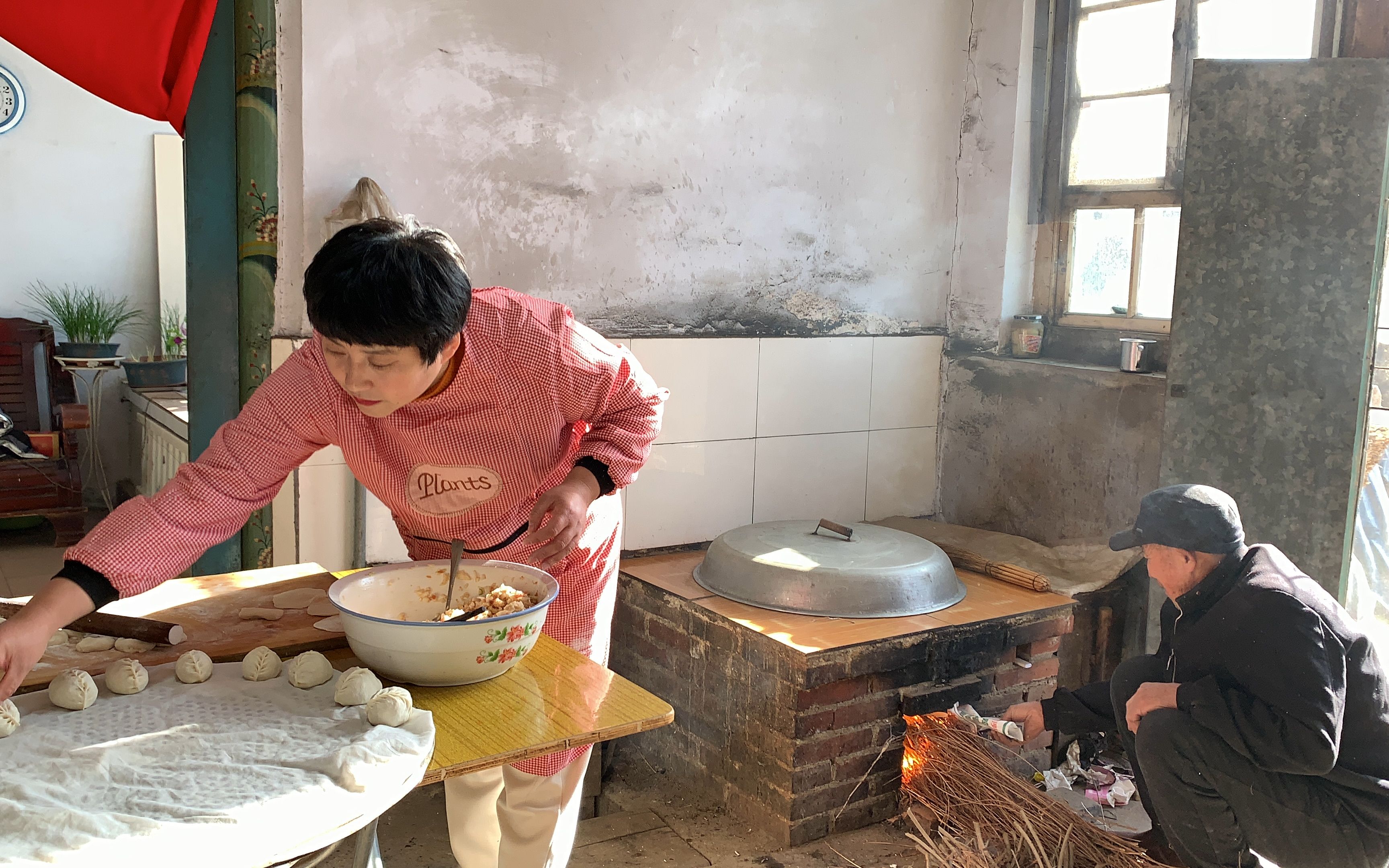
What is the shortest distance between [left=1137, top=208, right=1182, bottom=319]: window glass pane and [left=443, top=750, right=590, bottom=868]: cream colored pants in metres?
2.37

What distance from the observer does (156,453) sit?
185 inches

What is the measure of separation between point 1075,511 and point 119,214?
5.16 m

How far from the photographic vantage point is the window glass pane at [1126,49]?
3338mm

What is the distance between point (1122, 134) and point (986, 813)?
2192 millimetres

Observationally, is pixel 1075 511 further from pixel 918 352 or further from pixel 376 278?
pixel 376 278

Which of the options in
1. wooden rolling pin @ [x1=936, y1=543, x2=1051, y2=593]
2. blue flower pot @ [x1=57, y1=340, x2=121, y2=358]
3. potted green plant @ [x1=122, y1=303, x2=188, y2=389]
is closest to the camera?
wooden rolling pin @ [x1=936, y1=543, x2=1051, y2=593]

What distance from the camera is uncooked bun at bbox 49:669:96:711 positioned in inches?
53.3

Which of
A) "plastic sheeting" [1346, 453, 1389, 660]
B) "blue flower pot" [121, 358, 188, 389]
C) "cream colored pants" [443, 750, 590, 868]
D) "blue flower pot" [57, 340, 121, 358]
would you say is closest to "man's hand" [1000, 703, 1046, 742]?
"plastic sheeting" [1346, 453, 1389, 660]

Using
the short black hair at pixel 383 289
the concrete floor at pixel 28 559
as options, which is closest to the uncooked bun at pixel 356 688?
the short black hair at pixel 383 289

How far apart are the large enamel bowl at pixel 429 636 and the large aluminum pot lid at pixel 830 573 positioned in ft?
4.25

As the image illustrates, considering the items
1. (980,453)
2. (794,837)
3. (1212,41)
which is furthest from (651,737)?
(1212,41)

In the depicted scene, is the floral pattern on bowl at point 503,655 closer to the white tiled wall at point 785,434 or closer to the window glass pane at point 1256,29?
the white tiled wall at point 785,434

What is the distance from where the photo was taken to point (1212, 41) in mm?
3209

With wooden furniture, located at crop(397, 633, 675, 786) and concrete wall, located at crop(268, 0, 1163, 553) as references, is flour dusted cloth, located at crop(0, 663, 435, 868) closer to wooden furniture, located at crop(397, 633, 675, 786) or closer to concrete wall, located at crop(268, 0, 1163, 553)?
wooden furniture, located at crop(397, 633, 675, 786)
